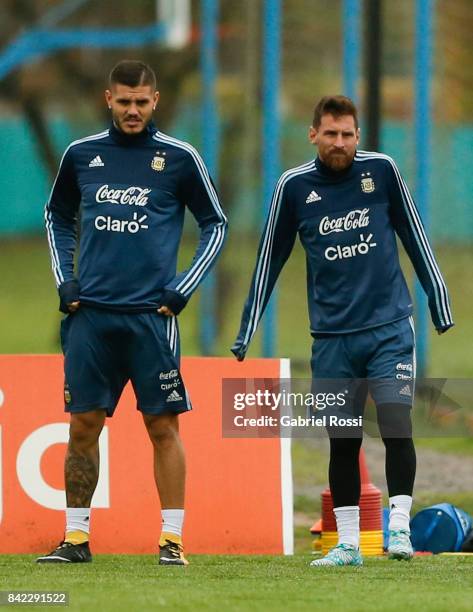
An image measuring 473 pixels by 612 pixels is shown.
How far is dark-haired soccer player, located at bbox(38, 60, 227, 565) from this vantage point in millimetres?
7363

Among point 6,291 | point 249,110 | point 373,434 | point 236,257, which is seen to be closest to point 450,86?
point 249,110

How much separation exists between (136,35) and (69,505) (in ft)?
52.3

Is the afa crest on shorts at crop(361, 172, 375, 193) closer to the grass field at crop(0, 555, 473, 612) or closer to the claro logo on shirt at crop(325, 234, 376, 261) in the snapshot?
the claro logo on shirt at crop(325, 234, 376, 261)

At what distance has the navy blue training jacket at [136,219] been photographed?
7.36 metres

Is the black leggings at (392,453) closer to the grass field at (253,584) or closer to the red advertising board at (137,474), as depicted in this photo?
the grass field at (253,584)

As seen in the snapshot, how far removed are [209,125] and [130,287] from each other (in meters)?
11.6

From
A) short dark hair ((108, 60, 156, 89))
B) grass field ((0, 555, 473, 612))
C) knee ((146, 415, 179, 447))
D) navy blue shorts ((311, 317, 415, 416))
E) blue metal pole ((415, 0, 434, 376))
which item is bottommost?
grass field ((0, 555, 473, 612))

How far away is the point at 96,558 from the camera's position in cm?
793

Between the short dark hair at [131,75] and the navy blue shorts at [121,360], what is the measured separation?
1.02 meters

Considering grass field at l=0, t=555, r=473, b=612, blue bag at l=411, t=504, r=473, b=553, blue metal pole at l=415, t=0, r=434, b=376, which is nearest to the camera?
grass field at l=0, t=555, r=473, b=612

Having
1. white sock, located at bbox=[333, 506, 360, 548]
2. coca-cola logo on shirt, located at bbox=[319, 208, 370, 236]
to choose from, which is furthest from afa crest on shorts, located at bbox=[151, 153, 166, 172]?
white sock, located at bbox=[333, 506, 360, 548]

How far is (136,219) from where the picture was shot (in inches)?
290

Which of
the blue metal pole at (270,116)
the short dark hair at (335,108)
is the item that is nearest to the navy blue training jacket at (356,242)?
the short dark hair at (335,108)

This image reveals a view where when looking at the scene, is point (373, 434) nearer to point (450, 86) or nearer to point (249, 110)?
point (450, 86)
